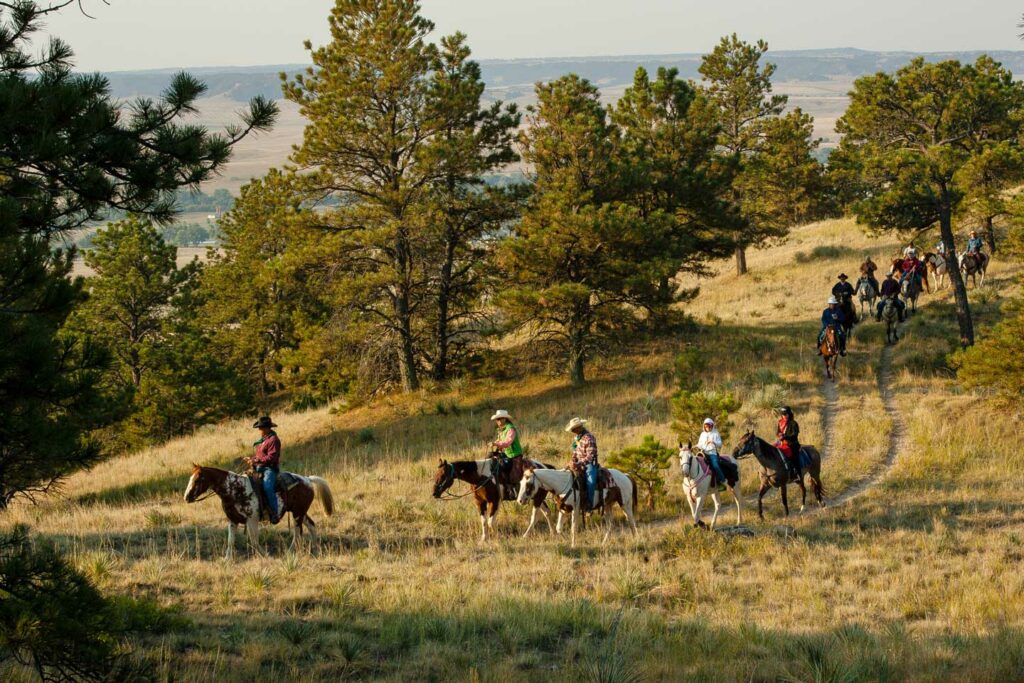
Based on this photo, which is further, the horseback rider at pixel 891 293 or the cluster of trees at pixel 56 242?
the horseback rider at pixel 891 293

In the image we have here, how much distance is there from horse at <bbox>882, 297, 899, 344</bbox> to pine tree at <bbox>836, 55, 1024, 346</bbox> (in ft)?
8.28

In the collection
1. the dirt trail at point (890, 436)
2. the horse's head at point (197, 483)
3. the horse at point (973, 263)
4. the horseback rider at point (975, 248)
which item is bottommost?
the dirt trail at point (890, 436)

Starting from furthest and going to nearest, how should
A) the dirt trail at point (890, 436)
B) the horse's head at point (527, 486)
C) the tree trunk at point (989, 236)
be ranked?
1. the tree trunk at point (989, 236)
2. the dirt trail at point (890, 436)
3. the horse's head at point (527, 486)

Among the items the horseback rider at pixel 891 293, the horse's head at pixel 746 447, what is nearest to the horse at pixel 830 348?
the horseback rider at pixel 891 293

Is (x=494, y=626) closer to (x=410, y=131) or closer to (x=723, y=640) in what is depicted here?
(x=723, y=640)

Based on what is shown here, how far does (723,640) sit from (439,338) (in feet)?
80.7

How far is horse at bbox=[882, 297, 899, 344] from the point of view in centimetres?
3077

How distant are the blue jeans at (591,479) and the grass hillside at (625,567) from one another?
69 centimetres

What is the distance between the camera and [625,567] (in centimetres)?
1369

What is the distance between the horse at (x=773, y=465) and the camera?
16547mm

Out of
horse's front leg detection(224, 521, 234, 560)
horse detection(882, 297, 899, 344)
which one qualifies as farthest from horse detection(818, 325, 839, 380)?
horse's front leg detection(224, 521, 234, 560)

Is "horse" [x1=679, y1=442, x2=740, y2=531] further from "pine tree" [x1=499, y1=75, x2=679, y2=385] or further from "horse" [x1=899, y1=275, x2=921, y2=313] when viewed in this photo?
"horse" [x1=899, y1=275, x2=921, y2=313]

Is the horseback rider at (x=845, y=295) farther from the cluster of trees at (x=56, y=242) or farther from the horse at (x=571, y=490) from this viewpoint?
the cluster of trees at (x=56, y=242)

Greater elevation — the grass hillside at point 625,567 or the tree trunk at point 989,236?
the tree trunk at point 989,236
